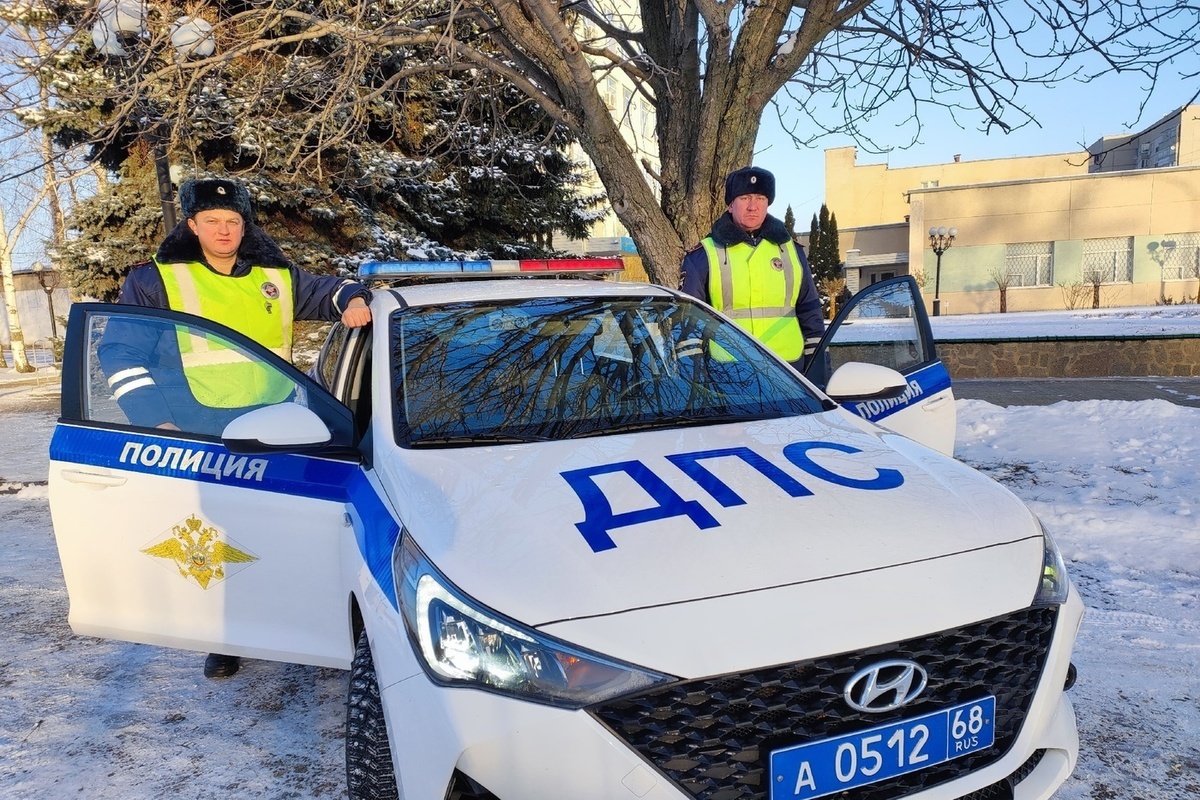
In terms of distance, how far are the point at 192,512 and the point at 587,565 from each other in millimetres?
1674

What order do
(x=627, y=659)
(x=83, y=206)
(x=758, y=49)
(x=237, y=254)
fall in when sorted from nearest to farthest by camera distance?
(x=627, y=659) → (x=237, y=254) → (x=758, y=49) → (x=83, y=206)

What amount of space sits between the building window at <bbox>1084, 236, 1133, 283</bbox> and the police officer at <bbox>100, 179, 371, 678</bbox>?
36100 mm

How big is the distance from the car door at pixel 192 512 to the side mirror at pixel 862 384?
1.64 m

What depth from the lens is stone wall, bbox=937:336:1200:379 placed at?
11516mm

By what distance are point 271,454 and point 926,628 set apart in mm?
1990

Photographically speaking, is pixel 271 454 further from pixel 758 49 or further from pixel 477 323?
pixel 758 49

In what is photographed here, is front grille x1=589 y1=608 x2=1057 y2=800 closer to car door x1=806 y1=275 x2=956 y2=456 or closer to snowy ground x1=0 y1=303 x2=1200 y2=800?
snowy ground x1=0 y1=303 x2=1200 y2=800

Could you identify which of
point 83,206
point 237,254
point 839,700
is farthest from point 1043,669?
point 83,206

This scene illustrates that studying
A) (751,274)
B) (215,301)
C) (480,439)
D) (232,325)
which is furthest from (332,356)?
(751,274)

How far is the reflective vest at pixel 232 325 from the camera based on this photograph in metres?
2.80

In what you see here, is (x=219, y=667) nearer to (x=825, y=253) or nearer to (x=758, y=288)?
(x=758, y=288)

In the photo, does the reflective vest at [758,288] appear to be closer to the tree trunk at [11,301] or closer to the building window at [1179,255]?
the tree trunk at [11,301]

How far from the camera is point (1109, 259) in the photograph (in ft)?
108

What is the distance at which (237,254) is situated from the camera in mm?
3695
